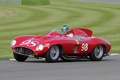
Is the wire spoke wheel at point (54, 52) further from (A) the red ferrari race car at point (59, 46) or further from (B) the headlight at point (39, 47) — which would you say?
(B) the headlight at point (39, 47)

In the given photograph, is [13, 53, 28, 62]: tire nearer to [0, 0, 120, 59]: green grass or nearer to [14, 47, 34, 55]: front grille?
[14, 47, 34, 55]: front grille

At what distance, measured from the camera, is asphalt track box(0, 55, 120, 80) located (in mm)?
12356

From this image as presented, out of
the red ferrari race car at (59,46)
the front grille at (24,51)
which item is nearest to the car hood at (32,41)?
the red ferrari race car at (59,46)

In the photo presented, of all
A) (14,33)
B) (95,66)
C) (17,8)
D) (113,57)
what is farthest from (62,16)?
(95,66)

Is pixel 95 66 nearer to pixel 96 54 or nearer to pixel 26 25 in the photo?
pixel 96 54

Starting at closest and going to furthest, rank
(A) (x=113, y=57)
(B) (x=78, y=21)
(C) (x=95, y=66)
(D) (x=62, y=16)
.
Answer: (C) (x=95, y=66) < (A) (x=113, y=57) < (B) (x=78, y=21) < (D) (x=62, y=16)

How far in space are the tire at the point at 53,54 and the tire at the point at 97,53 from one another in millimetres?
1241

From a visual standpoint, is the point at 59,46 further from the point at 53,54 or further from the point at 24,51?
the point at 24,51

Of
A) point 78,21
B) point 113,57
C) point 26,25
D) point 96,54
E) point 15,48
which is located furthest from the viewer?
point 78,21

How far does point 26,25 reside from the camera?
101 ft

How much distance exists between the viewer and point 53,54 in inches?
632

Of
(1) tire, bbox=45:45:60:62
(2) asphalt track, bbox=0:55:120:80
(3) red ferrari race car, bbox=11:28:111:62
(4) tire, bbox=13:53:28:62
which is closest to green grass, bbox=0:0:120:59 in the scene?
(4) tire, bbox=13:53:28:62

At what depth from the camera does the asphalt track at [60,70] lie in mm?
12356

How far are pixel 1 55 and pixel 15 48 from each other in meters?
2.32
